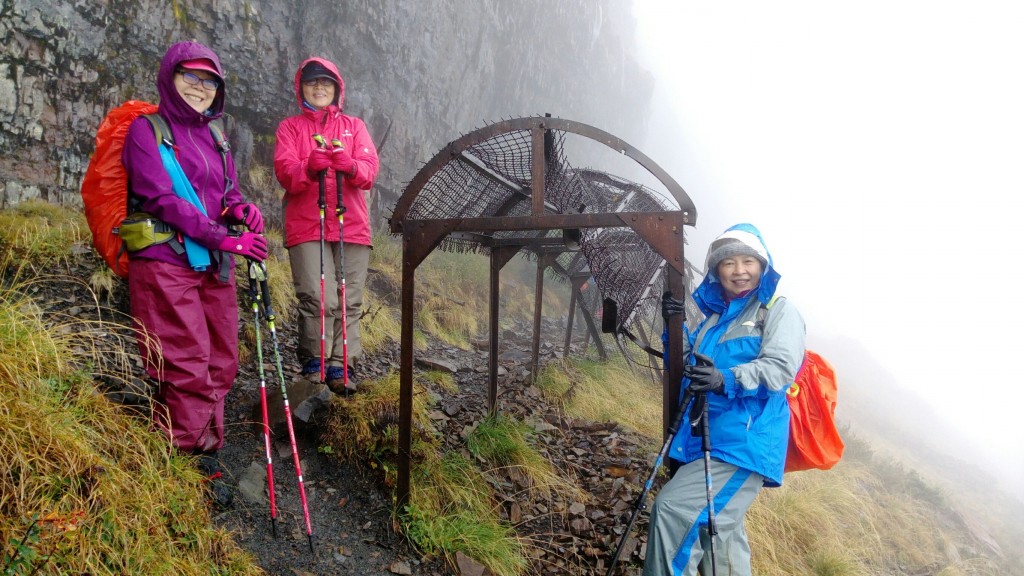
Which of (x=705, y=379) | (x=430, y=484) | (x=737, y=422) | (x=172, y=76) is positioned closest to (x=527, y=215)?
(x=705, y=379)

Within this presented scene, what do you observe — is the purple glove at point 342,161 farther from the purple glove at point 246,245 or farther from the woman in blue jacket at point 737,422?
the woman in blue jacket at point 737,422

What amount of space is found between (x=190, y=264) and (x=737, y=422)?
137 inches

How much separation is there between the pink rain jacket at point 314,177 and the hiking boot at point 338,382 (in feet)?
3.81

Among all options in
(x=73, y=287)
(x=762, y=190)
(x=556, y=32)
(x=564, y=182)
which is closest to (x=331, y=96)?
(x=564, y=182)

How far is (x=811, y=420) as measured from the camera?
3.16 metres

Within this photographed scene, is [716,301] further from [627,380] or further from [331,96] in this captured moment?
[627,380]

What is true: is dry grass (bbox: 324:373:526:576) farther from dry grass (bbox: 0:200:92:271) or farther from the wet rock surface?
dry grass (bbox: 0:200:92:271)

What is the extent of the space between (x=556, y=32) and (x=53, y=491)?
25.4 m

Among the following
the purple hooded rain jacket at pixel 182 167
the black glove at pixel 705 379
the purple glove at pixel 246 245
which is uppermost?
the purple hooded rain jacket at pixel 182 167

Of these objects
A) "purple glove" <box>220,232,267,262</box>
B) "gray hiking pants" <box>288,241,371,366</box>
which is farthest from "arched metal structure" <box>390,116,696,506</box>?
"purple glove" <box>220,232,267,262</box>

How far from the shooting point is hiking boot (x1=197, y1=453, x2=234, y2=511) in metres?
3.23

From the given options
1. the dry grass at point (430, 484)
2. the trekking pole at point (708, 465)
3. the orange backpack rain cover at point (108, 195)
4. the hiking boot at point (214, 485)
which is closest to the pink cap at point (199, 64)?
the orange backpack rain cover at point (108, 195)

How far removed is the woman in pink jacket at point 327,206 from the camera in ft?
14.4

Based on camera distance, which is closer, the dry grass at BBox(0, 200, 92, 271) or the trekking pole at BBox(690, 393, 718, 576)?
the trekking pole at BBox(690, 393, 718, 576)
